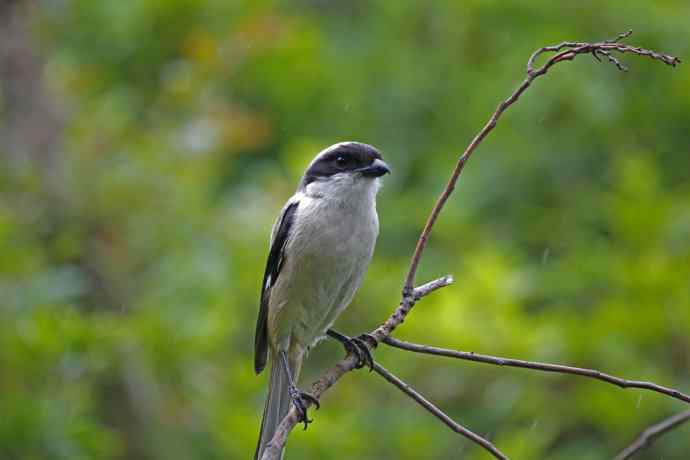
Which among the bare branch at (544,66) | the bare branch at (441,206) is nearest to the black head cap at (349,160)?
the bare branch at (441,206)

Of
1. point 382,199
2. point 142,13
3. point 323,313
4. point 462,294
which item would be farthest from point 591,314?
point 142,13

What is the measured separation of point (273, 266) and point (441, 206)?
1830 mm

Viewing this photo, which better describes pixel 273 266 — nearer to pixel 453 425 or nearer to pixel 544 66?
pixel 453 425

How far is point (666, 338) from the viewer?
20.1 ft

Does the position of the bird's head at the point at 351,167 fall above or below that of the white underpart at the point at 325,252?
above

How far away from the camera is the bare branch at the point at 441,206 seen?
7.82 ft

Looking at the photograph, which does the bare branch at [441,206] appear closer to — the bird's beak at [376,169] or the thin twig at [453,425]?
the thin twig at [453,425]

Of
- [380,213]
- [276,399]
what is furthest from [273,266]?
[380,213]

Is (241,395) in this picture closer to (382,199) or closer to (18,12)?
(382,199)

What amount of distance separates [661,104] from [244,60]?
3.51 m

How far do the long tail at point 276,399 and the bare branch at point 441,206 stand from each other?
4.42 feet

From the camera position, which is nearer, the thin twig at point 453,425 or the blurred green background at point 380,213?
the thin twig at point 453,425

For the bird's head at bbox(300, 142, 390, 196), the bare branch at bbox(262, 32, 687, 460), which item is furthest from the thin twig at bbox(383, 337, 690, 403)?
the bird's head at bbox(300, 142, 390, 196)

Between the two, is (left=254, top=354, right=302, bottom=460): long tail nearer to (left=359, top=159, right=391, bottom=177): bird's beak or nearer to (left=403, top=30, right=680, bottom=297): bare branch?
(left=359, top=159, right=391, bottom=177): bird's beak
